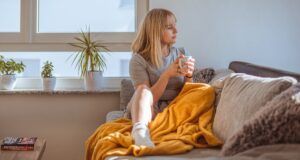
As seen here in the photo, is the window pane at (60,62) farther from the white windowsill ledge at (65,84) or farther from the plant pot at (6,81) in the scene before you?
the plant pot at (6,81)

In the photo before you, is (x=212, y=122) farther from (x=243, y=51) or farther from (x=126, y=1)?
(x=126, y=1)

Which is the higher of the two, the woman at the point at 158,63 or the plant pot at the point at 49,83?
the woman at the point at 158,63

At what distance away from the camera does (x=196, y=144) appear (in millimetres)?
1712

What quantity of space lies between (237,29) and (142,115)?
1451 mm

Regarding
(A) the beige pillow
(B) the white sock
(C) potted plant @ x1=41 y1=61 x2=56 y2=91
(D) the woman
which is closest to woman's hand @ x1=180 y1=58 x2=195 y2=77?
(D) the woman

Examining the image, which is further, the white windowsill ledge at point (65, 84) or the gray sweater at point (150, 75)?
the white windowsill ledge at point (65, 84)

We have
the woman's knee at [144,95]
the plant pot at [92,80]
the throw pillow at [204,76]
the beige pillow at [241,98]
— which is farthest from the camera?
the plant pot at [92,80]

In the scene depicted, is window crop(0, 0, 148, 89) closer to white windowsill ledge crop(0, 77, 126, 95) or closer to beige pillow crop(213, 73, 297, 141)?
white windowsill ledge crop(0, 77, 126, 95)

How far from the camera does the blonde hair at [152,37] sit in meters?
2.45

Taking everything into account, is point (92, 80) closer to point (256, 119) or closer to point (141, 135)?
point (141, 135)

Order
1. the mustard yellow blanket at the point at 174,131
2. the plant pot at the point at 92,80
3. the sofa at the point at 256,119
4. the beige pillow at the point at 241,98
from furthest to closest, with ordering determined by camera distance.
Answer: the plant pot at the point at 92,80 → the mustard yellow blanket at the point at 174,131 → the beige pillow at the point at 241,98 → the sofa at the point at 256,119

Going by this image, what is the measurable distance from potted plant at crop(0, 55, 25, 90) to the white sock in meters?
1.55

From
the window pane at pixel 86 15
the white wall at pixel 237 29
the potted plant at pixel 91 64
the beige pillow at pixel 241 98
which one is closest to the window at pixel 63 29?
the window pane at pixel 86 15

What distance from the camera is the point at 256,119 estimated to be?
4.31ft
